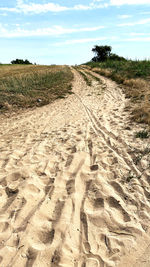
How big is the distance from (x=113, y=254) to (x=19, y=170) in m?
2.49

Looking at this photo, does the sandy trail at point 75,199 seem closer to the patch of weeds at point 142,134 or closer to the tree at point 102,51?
the patch of weeds at point 142,134

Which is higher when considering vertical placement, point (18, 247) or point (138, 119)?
point (138, 119)

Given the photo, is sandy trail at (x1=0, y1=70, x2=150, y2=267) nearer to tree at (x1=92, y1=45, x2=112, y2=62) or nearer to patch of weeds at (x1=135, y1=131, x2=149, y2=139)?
patch of weeds at (x1=135, y1=131, x2=149, y2=139)

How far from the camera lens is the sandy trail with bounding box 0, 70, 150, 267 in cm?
246

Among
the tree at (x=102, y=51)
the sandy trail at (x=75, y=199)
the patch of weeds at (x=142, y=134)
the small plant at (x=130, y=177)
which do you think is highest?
the tree at (x=102, y=51)

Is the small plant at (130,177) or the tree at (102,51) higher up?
the tree at (102,51)

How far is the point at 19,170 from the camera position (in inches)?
→ 167

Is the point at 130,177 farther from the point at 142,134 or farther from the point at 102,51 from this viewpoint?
the point at 102,51

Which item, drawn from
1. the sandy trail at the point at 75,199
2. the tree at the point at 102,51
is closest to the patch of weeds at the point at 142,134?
the sandy trail at the point at 75,199

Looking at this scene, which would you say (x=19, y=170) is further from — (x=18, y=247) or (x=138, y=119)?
(x=138, y=119)

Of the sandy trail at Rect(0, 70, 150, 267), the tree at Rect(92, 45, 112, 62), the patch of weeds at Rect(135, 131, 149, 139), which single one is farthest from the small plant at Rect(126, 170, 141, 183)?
the tree at Rect(92, 45, 112, 62)

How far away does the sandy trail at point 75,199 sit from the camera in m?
2.46

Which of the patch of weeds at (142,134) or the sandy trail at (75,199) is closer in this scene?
the sandy trail at (75,199)

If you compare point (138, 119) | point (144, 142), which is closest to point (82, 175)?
point (144, 142)
